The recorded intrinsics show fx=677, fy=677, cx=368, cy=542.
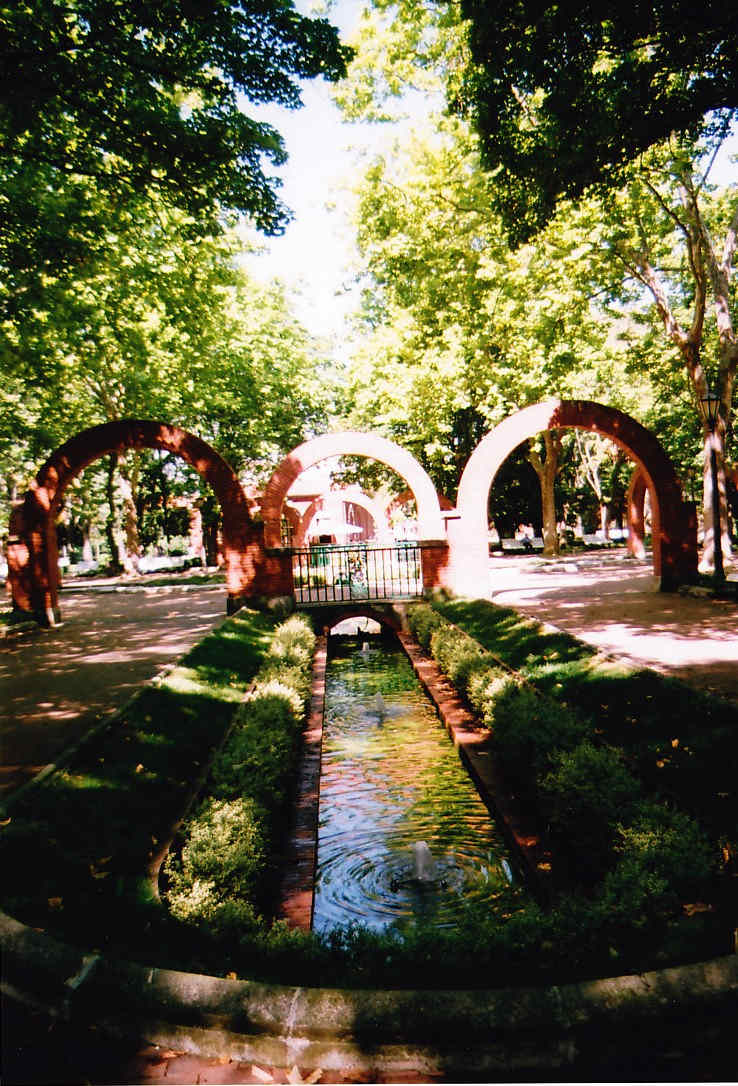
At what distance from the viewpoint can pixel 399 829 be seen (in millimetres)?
7008

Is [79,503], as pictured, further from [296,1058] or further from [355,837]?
[296,1058]

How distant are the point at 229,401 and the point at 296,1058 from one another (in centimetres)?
2874

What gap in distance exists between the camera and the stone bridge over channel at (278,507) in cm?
1808

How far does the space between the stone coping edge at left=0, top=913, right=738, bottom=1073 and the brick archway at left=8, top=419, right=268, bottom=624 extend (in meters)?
15.4

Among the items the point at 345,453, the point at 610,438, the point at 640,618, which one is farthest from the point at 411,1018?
the point at 610,438

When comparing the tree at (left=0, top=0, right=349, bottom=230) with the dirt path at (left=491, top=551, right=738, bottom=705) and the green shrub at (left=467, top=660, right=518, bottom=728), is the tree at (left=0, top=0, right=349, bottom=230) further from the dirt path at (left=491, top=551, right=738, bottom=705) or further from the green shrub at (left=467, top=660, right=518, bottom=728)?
the dirt path at (left=491, top=551, right=738, bottom=705)

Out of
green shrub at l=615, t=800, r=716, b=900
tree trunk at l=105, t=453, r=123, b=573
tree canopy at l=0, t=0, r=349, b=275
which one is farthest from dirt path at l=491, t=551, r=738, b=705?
tree trunk at l=105, t=453, r=123, b=573

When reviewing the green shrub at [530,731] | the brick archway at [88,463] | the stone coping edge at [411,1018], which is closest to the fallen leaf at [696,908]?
the stone coping edge at [411,1018]

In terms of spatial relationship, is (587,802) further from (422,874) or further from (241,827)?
(241,827)

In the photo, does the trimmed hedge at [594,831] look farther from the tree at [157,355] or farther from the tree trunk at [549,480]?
the tree trunk at [549,480]

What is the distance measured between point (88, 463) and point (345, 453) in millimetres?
6971

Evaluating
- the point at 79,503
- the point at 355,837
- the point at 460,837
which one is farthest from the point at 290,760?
the point at 79,503

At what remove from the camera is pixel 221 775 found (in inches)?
250

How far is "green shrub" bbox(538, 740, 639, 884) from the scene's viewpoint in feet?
16.7
